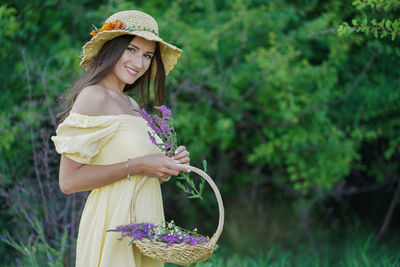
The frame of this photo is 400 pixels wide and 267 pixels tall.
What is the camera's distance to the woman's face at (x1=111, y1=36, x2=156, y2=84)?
7.06ft

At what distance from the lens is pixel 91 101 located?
1962mm

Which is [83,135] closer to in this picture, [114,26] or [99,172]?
[99,172]

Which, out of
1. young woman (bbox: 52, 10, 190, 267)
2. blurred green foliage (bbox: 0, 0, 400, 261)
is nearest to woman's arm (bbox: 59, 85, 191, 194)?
young woman (bbox: 52, 10, 190, 267)

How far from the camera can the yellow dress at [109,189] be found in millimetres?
1897

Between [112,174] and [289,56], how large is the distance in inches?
107

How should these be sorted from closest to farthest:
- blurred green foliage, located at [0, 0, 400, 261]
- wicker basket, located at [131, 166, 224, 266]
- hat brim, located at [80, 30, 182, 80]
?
wicker basket, located at [131, 166, 224, 266]
hat brim, located at [80, 30, 182, 80]
blurred green foliage, located at [0, 0, 400, 261]

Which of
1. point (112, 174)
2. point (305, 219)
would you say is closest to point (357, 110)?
point (305, 219)

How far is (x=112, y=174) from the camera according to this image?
1.92 m

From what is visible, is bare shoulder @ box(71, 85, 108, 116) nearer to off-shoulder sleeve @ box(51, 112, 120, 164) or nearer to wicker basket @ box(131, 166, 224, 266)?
off-shoulder sleeve @ box(51, 112, 120, 164)

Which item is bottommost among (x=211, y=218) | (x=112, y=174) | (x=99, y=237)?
(x=211, y=218)

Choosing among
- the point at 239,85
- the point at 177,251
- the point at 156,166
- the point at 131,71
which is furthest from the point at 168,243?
the point at 239,85

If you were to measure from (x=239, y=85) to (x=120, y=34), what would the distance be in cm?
263

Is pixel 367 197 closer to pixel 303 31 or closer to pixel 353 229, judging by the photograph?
pixel 353 229

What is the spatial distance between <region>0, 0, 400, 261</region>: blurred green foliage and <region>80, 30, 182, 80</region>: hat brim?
155 centimetres
